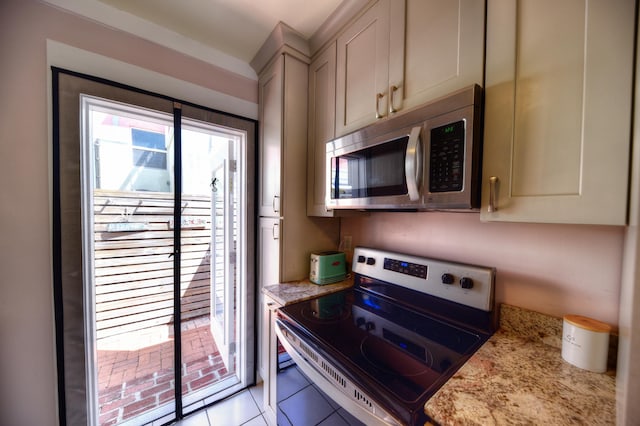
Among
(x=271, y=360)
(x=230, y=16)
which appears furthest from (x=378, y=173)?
(x=230, y=16)

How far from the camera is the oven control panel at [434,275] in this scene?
0.92m

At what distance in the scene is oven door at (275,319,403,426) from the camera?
0.64 metres

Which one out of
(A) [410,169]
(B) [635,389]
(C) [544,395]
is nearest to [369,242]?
(A) [410,169]

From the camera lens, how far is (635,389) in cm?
43

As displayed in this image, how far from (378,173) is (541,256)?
733mm

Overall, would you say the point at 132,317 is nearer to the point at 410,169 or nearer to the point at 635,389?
the point at 410,169

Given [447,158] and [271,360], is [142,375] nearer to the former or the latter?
[271,360]

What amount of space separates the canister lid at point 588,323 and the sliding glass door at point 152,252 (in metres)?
1.76

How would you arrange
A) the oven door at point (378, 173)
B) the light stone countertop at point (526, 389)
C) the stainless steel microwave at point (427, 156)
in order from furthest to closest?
the oven door at point (378, 173), the stainless steel microwave at point (427, 156), the light stone countertop at point (526, 389)

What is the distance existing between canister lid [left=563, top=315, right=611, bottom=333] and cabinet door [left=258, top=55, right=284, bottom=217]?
1422 millimetres

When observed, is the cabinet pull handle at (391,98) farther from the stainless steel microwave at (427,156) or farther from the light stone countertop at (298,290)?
the light stone countertop at (298,290)

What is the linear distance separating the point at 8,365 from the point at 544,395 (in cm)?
220

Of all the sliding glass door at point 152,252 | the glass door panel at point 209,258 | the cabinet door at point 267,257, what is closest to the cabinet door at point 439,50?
the cabinet door at point 267,257

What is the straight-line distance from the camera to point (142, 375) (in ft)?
5.41
